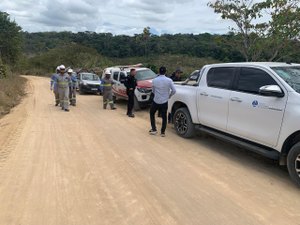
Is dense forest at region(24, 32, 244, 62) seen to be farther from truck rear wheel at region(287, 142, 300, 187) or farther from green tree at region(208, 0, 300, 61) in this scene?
truck rear wheel at region(287, 142, 300, 187)

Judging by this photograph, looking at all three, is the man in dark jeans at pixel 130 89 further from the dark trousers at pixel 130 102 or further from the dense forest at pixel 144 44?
the dense forest at pixel 144 44

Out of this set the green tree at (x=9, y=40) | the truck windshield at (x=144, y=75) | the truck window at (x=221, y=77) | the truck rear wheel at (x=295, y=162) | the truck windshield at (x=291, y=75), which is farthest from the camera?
the green tree at (x=9, y=40)

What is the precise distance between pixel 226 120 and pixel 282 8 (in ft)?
27.9

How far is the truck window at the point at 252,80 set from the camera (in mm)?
6457

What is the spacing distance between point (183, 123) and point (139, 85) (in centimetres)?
548

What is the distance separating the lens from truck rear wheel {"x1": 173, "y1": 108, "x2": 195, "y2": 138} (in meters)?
8.85

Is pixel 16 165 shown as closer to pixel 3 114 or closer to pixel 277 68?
pixel 277 68

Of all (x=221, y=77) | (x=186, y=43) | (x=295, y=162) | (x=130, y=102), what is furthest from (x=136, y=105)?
(x=186, y=43)

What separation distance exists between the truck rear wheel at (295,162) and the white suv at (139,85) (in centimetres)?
896

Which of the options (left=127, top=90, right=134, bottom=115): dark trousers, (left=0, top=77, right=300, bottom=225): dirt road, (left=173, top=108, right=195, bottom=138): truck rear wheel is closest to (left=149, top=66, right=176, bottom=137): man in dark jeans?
→ (left=173, top=108, right=195, bottom=138): truck rear wheel

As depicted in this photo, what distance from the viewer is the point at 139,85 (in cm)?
1436

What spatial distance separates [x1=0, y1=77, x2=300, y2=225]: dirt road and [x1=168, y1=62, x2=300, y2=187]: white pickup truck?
18.3 inches

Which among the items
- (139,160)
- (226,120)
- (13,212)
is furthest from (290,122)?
(13,212)

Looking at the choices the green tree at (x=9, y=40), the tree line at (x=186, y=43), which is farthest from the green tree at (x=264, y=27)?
the green tree at (x=9, y=40)
